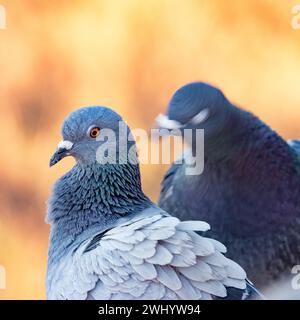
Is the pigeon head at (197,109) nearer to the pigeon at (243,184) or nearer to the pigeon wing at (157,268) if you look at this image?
the pigeon at (243,184)

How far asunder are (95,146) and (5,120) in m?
2.71

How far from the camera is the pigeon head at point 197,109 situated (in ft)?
11.8

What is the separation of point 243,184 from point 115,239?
110cm

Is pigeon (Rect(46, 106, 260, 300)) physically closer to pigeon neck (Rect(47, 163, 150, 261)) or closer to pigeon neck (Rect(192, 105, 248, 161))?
pigeon neck (Rect(47, 163, 150, 261))

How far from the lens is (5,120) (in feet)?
18.7

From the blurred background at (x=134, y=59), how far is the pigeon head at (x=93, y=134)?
2470mm

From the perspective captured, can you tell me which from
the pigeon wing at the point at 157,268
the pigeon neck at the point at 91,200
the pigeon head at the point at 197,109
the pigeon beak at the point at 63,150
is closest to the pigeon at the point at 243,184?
the pigeon head at the point at 197,109

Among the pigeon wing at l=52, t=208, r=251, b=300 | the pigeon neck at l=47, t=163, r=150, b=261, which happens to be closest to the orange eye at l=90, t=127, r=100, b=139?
the pigeon neck at l=47, t=163, r=150, b=261

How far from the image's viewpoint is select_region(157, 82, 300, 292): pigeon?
3.62 meters

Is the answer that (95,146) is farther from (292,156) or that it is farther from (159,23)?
(159,23)

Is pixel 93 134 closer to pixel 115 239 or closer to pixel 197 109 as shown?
pixel 115 239

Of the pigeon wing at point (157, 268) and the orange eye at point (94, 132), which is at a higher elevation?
the orange eye at point (94, 132)

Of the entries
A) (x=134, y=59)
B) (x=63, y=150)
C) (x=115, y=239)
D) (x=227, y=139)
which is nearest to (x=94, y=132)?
(x=63, y=150)

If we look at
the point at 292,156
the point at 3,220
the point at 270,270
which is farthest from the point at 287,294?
the point at 3,220
